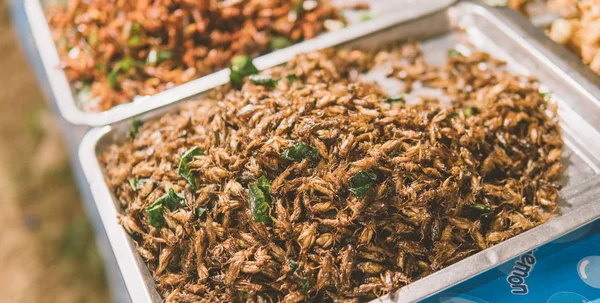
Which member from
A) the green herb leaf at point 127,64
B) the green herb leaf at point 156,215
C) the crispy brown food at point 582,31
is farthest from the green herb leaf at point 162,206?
the crispy brown food at point 582,31

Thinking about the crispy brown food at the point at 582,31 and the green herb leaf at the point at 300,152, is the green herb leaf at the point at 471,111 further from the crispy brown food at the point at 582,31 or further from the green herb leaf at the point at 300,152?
the green herb leaf at the point at 300,152

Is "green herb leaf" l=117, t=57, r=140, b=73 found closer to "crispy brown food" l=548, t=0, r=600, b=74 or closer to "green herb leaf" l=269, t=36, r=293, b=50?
"green herb leaf" l=269, t=36, r=293, b=50

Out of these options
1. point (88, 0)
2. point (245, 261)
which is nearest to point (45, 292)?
point (88, 0)

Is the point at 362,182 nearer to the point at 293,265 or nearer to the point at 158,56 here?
the point at 293,265

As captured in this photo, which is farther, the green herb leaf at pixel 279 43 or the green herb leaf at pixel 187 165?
the green herb leaf at pixel 279 43

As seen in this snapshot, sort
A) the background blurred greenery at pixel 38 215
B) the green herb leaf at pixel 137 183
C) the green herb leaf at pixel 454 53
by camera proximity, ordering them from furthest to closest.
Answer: the background blurred greenery at pixel 38 215, the green herb leaf at pixel 454 53, the green herb leaf at pixel 137 183

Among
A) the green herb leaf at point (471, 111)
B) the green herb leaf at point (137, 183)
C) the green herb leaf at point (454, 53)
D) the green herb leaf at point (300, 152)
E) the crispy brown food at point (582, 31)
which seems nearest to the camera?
the green herb leaf at point (300, 152)

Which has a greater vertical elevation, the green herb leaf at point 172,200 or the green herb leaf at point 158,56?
the green herb leaf at point 158,56
